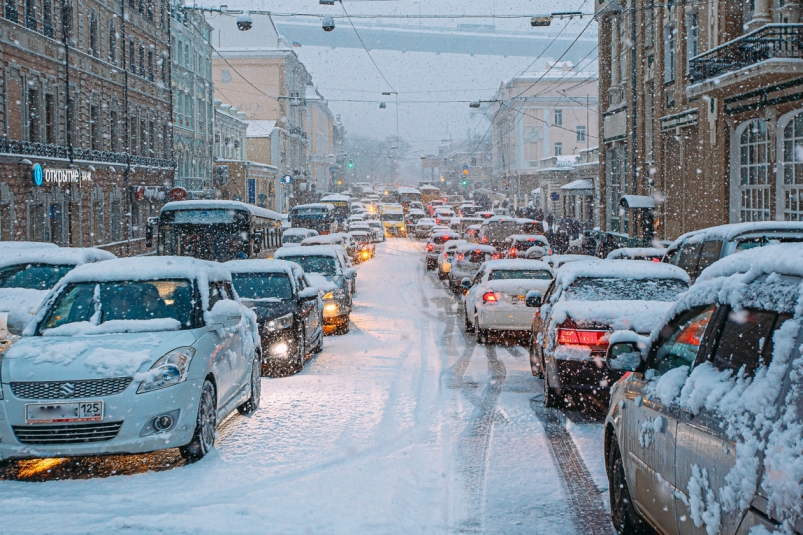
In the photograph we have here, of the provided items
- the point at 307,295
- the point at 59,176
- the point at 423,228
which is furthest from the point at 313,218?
the point at 307,295

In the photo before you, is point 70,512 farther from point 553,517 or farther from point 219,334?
point 553,517

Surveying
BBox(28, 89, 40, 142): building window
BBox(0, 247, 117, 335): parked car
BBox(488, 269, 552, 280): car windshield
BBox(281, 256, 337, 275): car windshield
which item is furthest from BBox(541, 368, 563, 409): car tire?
BBox(28, 89, 40, 142): building window

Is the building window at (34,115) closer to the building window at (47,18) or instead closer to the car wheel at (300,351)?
the building window at (47,18)

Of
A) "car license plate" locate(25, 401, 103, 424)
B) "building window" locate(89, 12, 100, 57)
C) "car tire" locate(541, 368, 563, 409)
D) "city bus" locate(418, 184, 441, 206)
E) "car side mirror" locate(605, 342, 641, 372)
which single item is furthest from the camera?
"city bus" locate(418, 184, 441, 206)

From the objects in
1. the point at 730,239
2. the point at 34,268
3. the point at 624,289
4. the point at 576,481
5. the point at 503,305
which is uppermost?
the point at 730,239

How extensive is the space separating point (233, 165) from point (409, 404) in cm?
6305

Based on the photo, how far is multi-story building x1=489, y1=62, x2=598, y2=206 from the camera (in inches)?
3541

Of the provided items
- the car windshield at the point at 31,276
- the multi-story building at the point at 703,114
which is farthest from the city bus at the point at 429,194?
the car windshield at the point at 31,276

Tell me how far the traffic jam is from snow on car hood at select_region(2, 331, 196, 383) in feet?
0.07

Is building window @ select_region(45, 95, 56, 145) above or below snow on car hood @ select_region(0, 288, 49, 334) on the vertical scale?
above

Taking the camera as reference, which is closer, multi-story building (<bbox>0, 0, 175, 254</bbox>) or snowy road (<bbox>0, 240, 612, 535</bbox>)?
snowy road (<bbox>0, 240, 612, 535</bbox>)

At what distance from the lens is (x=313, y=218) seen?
5119 cm

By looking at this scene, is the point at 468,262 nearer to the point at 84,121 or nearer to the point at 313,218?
the point at 84,121

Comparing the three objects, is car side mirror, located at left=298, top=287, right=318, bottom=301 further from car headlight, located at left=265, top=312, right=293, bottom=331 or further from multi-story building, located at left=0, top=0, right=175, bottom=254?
multi-story building, located at left=0, top=0, right=175, bottom=254
